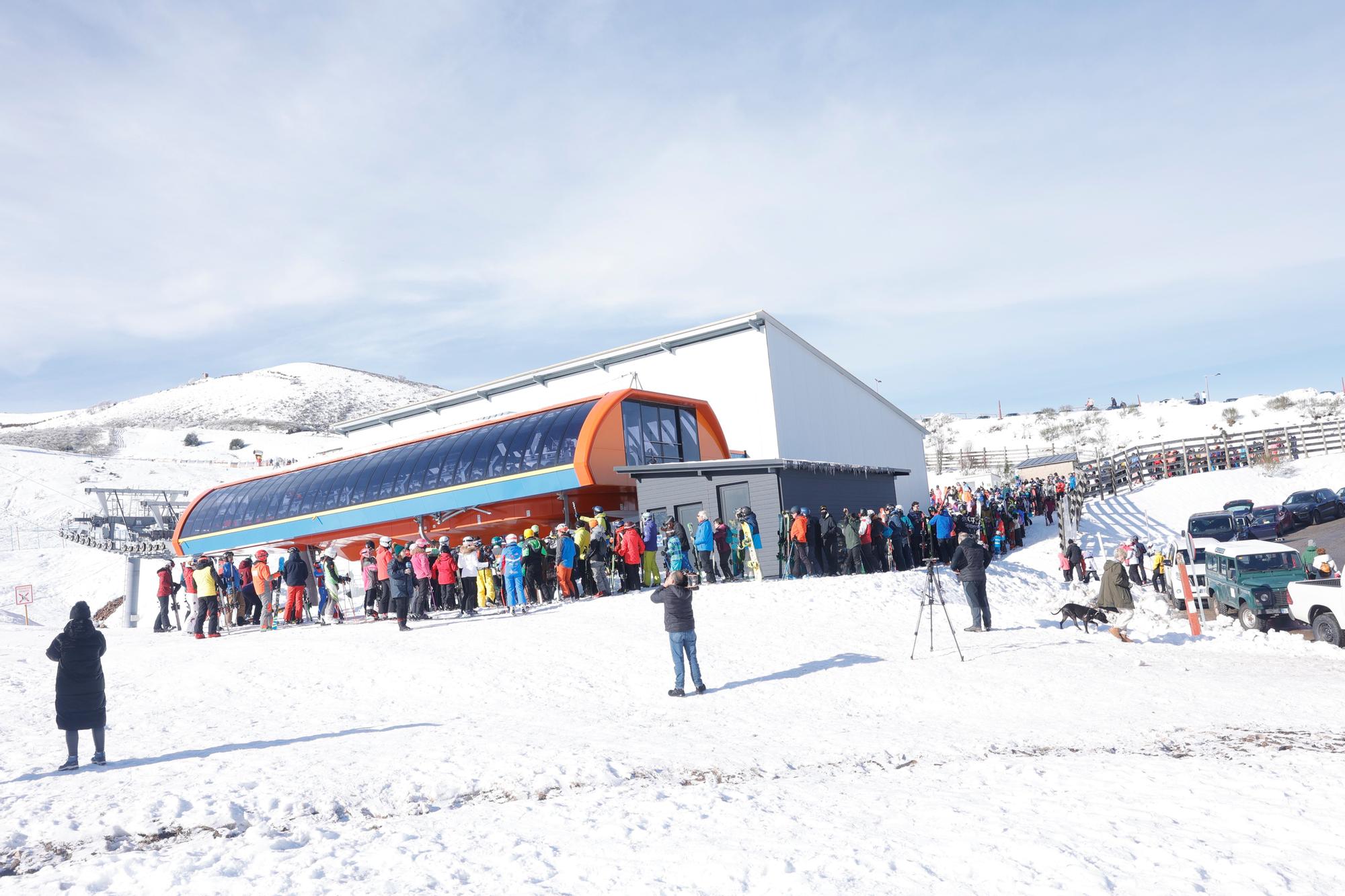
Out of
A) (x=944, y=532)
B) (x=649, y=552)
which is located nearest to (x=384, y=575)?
(x=649, y=552)

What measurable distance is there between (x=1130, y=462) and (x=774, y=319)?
22132mm

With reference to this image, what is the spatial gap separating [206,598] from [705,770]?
49.1 feet

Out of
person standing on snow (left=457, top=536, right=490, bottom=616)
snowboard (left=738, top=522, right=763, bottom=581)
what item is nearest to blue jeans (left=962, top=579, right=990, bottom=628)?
snowboard (left=738, top=522, right=763, bottom=581)

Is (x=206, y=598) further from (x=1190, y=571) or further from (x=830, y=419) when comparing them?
(x=830, y=419)

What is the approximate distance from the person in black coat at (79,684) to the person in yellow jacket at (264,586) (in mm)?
11000

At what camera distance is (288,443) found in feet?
293

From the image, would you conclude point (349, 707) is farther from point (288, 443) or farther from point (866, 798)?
point (288, 443)

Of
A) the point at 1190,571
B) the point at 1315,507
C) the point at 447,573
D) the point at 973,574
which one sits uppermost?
the point at 447,573

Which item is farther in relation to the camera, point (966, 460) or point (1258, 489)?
point (966, 460)

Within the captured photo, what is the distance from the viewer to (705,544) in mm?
18547

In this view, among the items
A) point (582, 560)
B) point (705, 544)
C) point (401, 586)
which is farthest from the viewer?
point (582, 560)

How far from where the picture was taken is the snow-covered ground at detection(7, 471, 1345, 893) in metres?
5.01

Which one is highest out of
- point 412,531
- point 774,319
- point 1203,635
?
point 774,319

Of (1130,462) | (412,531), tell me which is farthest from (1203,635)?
(1130,462)
